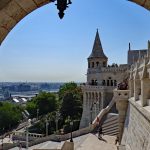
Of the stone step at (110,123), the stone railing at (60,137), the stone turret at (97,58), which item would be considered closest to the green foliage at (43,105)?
the stone turret at (97,58)

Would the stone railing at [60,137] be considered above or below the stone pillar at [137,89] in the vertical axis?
below

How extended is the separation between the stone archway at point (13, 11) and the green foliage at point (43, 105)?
2278 inches

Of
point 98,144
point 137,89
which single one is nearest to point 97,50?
point 98,144

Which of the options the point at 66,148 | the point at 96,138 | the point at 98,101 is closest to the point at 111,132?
the point at 96,138

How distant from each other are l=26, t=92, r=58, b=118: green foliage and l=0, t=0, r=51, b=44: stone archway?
57.9 meters

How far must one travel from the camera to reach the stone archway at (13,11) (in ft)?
12.9

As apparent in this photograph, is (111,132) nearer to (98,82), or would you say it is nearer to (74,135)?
(74,135)

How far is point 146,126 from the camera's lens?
42.3 feet

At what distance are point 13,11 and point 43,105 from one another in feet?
194

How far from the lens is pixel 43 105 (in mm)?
62531

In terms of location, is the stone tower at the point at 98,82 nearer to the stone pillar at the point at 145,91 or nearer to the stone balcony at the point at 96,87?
the stone balcony at the point at 96,87

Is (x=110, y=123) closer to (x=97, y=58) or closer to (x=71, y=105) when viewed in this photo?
(x=71, y=105)

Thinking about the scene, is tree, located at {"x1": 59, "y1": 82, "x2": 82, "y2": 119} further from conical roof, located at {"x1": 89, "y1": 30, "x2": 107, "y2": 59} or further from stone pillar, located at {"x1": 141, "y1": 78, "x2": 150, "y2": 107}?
stone pillar, located at {"x1": 141, "y1": 78, "x2": 150, "y2": 107}

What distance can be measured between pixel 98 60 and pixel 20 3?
169ft
